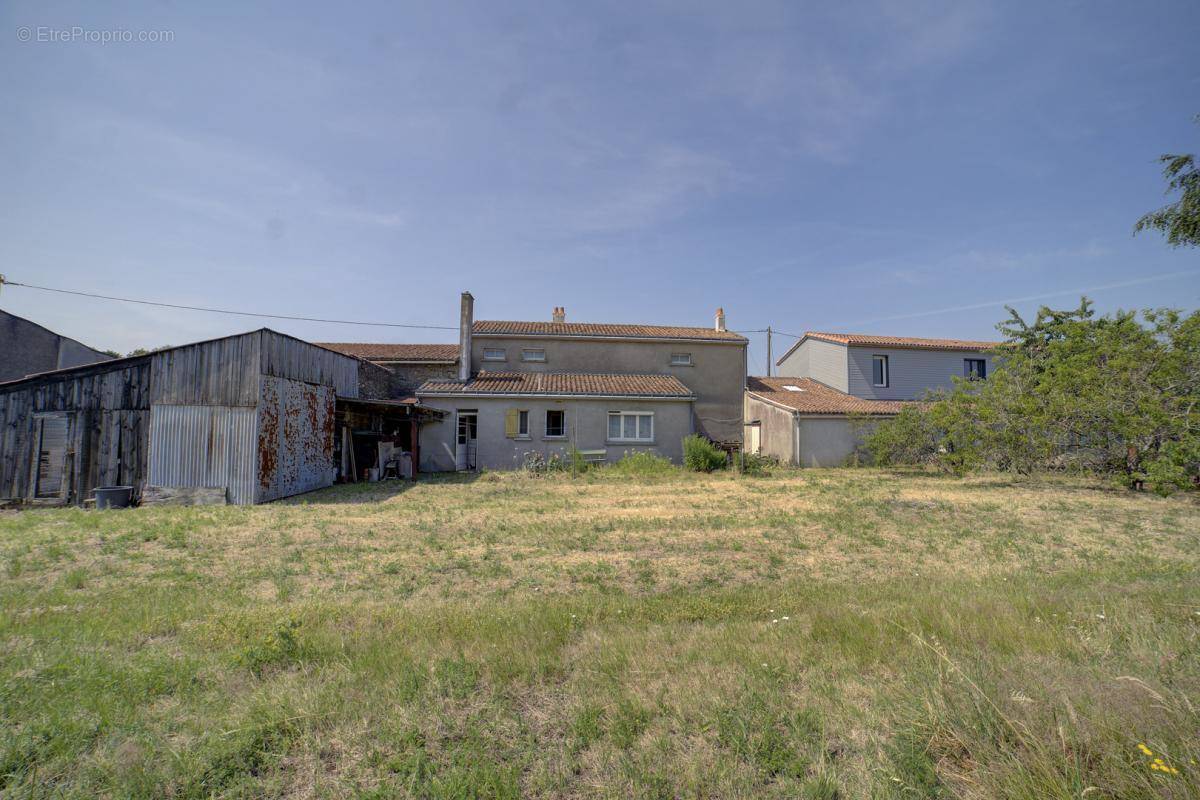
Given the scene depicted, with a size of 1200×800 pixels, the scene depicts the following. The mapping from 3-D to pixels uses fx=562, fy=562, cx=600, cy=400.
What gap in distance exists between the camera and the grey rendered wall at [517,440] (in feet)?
72.7

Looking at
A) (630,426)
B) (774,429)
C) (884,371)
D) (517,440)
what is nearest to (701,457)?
(630,426)

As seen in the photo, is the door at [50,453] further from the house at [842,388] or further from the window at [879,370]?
the window at [879,370]

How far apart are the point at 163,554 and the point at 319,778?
7.61 meters

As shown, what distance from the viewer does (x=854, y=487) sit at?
54.2ft

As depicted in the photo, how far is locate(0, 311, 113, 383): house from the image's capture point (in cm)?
1983

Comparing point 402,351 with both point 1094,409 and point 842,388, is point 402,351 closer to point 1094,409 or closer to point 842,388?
point 842,388

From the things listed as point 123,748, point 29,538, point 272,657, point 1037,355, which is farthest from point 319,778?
point 1037,355

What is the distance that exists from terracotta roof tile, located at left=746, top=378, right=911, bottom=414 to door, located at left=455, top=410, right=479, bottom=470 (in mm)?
12855

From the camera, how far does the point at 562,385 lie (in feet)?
77.2

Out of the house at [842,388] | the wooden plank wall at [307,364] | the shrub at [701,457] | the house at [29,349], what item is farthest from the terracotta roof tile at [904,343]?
the house at [29,349]

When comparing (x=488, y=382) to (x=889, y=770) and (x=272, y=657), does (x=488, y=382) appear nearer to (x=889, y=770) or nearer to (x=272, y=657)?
(x=272, y=657)

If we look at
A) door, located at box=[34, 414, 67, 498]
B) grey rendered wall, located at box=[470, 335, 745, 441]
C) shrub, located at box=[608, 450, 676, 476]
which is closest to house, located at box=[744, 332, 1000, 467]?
grey rendered wall, located at box=[470, 335, 745, 441]

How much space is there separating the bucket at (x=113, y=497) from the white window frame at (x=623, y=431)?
15.0 metres

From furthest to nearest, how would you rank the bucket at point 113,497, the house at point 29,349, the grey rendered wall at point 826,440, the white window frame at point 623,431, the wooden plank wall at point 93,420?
the grey rendered wall at point 826,440 < the white window frame at point 623,431 < the house at point 29,349 < the wooden plank wall at point 93,420 < the bucket at point 113,497
